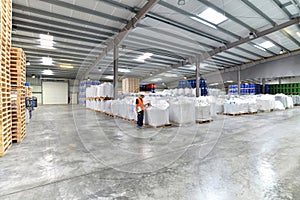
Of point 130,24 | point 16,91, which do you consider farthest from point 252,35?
point 16,91

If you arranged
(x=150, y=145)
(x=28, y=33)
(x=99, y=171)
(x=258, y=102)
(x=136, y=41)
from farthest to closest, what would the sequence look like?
(x=258, y=102) < (x=136, y=41) < (x=28, y=33) < (x=150, y=145) < (x=99, y=171)

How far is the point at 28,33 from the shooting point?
7.21m

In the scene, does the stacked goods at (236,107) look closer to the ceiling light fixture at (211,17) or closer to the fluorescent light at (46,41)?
the ceiling light fixture at (211,17)

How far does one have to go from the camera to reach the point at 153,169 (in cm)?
221

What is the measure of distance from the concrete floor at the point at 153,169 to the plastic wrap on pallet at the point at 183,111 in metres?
1.88

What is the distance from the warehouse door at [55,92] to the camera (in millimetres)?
20038

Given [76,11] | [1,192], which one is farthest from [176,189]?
[76,11]

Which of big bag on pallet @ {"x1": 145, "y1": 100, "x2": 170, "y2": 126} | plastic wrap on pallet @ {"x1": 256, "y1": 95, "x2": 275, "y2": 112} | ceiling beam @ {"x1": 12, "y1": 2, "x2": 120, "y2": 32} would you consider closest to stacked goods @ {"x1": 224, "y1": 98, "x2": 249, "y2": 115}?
plastic wrap on pallet @ {"x1": 256, "y1": 95, "x2": 275, "y2": 112}

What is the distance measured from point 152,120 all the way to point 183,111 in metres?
1.22

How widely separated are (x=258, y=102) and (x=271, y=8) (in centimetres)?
549

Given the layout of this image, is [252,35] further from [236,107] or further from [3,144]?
[3,144]

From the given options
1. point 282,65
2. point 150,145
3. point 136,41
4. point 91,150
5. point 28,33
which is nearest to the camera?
point 91,150

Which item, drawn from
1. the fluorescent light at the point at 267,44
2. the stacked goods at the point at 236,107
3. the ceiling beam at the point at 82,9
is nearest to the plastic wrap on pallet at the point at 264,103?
the stacked goods at the point at 236,107

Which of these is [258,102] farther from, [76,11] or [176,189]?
[76,11]
